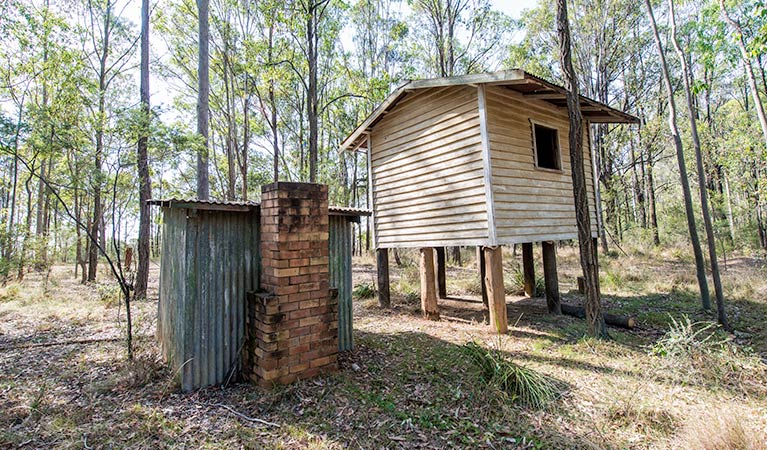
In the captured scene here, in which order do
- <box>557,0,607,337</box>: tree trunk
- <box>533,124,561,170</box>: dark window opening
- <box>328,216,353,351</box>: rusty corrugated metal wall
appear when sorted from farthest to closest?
1. <box>533,124,561,170</box>: dark window opening
2. <box>557,0,607,337</box>: tree trunk
3. <box>328,216,353,351</box>: rusty corrugated metal wall

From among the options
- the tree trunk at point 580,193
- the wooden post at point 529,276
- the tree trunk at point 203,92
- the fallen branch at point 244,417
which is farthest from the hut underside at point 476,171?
the tree trunk at point 203,92

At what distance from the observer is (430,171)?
7.35 meters

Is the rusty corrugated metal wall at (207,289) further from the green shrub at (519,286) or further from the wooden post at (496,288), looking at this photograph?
the green shrub at (519,286)

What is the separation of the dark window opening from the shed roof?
2.04ft

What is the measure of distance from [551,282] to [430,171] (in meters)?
3.96

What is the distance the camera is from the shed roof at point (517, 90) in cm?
617

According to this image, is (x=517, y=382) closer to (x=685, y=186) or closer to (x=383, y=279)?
(x=383, y=279)

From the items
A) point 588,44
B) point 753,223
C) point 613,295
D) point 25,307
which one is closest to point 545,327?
point 613,295

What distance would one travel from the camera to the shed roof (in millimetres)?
A: 6172

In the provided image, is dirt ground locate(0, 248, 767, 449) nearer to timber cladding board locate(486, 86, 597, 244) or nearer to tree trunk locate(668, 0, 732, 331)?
tree trunk locate(668, 0, 732, 331)

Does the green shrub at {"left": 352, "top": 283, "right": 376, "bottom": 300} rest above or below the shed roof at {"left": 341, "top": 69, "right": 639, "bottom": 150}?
below

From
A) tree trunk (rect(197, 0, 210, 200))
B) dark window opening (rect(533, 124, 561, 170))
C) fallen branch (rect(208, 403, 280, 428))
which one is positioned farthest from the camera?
tree trunk (rect(197, 0, 210, 200))

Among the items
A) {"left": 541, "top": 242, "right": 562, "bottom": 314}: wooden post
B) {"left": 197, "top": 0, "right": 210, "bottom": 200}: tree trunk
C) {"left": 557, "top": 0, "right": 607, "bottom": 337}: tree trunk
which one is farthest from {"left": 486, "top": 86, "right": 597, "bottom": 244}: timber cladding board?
{"left": 197, "top": 0, "right": 210, "bottom": 200}: tree trunk

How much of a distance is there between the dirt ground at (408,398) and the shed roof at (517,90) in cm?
455
